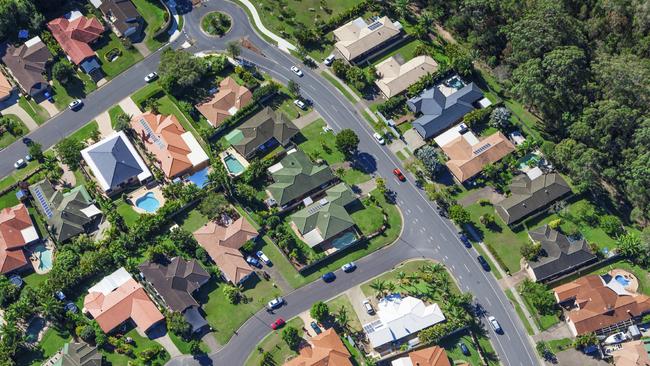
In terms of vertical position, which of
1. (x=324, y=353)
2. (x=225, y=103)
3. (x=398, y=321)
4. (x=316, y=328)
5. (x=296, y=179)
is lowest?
(x=324, y=353)

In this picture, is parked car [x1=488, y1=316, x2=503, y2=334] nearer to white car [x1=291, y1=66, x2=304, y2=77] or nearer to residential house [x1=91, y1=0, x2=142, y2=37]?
white car [x1=291, y1=66, x2=304, y2=77]

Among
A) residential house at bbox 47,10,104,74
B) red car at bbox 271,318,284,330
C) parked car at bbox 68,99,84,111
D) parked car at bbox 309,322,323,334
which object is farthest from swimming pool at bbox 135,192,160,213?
parked car at bbox 309,322,323,334

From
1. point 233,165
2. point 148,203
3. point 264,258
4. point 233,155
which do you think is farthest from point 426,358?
point 148,203

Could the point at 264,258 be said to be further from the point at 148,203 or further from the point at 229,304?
the point at 148,203

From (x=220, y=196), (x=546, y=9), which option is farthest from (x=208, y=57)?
(x=546, y=9)

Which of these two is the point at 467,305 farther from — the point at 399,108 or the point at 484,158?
the point at 399,108
